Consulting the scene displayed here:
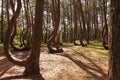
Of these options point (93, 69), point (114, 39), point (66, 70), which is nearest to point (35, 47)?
point (66, 70)

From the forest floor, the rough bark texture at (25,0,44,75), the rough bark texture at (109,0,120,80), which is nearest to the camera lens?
the rough bark texture at (109,0,120,80)

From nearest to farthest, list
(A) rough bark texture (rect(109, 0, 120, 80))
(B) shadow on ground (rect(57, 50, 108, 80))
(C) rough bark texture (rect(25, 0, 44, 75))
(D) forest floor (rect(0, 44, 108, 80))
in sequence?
(A) rough bark texture (rect(109, 0, 120, 80)), (D) forest floor (rect(0, 44, 108, 80)), (C) rough bark texture (rect(25, 0, 44, 75)), (B) shadow on ground (rect(57, 50, 108, 80))

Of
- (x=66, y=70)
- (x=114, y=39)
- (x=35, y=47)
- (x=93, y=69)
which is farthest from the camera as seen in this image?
(x=93, y=69)

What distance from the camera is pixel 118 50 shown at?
119 inches

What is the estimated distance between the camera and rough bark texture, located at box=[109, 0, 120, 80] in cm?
302

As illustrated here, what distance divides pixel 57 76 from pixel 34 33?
2.10m

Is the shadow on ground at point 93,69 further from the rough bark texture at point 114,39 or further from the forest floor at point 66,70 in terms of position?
the rough bark texture at point 114,39

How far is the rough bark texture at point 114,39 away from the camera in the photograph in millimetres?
3016

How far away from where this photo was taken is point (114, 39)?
9.99ft

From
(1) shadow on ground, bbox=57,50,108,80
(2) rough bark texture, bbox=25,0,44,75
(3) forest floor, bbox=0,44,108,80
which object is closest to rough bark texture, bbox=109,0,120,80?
(3) forest floor, bbox=0,44,108,80

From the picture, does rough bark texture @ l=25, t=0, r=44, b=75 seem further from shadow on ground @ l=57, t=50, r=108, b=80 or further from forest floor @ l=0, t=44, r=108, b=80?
shadow on ground @ l=57, t=50, r=108, b=80

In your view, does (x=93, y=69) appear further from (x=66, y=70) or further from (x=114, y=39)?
(x=114, y=39)

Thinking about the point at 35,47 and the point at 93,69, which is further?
the point at 93,69

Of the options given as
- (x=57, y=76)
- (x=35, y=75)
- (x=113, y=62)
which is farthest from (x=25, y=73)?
(x=113, y=62)
